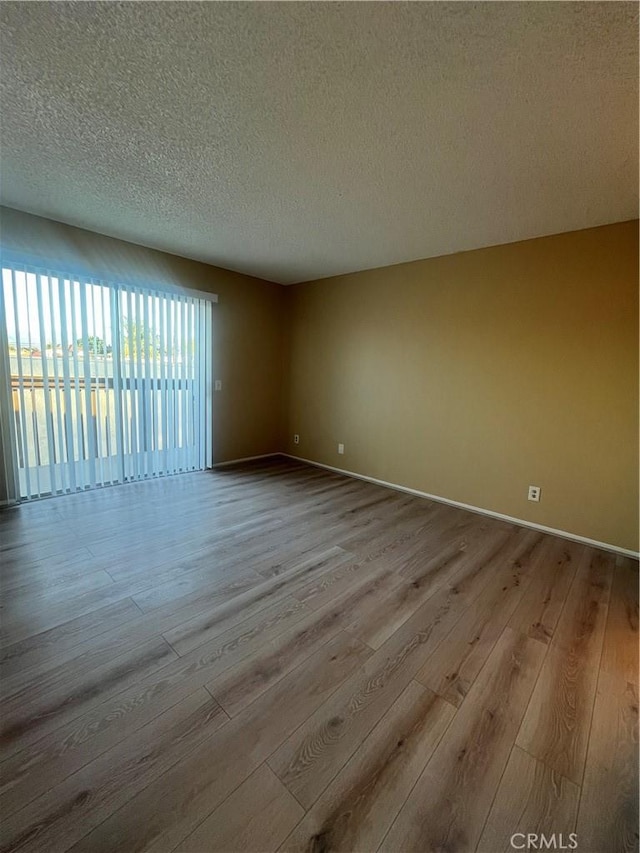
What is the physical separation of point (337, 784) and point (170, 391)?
11.8 feet

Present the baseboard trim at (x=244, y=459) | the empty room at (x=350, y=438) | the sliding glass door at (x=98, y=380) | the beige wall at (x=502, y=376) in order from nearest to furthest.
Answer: the empty room at (x=350, y=438) → the beige wall at (x=502, y=376) → the sliding glass door at (x=98, y=380) → the baseboard trim at (x=244, y=459)

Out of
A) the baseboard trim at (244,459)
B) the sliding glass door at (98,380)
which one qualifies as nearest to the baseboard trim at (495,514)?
the baseboard trim at (244,459)

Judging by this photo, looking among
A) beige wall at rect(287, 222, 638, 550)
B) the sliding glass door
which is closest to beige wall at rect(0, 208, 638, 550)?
beige wall at rect(287, 222, 638, 550)

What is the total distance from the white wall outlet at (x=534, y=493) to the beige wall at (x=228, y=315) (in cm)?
329

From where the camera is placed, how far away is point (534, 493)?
3.00 metres

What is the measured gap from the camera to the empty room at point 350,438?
3.64ft

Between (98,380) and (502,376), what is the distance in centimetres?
375

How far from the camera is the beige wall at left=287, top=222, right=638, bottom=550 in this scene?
2604 millimetres

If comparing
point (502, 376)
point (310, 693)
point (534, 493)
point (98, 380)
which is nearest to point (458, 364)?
point (502, 376)

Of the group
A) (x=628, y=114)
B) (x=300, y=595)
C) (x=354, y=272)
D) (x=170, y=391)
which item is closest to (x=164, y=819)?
(x=300, y=595)

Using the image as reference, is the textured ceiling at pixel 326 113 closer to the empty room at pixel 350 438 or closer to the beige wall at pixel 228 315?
the empty room at pixel 350 438

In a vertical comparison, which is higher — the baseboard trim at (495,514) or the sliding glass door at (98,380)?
the sliding glass door at (98,380)

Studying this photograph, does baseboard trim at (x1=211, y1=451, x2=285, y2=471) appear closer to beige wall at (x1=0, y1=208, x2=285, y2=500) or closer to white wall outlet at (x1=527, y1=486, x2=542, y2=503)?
beige wall at (x1=0, y1=208, x2=285, y2=500)

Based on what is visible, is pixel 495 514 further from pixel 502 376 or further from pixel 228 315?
pixel 228 315
